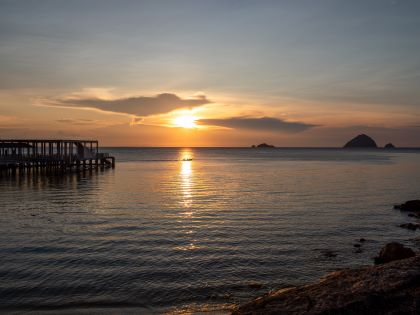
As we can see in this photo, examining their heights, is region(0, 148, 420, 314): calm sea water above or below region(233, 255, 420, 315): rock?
below

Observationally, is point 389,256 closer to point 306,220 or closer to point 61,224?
point 306,220

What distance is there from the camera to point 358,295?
7918 millimetres

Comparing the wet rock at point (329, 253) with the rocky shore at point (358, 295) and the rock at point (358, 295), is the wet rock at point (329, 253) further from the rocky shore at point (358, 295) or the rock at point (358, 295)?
the rock at point (358, 295)

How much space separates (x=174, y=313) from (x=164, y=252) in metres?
6.44

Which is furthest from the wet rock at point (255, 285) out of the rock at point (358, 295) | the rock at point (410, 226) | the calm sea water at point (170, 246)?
the rock at point (410, 226)

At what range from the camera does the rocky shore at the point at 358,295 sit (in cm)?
755

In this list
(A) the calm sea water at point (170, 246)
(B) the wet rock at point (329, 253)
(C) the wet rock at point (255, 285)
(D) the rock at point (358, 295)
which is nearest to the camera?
(D) the rock at point (358, 295)

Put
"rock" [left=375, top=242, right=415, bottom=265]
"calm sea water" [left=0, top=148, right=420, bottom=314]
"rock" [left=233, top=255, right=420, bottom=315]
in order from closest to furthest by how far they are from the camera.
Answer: "rock" [left=233, top=255, right=420, bottom=315] < "calm sea water" [left=0, top=148, right=420, bottom=314] < "rock" [left=375, top=242, right=415, bottom=265]

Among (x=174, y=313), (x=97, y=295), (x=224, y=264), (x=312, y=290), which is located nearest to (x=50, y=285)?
(x=97, y=295)

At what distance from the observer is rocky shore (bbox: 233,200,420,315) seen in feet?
24.8

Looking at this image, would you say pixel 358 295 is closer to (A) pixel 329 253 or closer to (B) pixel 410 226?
(A) pixel 329 253

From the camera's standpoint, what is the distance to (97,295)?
41.9 feet

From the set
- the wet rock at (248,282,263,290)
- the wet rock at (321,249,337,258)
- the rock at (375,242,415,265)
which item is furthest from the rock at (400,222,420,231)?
the wet rock at (248,282,263,290)

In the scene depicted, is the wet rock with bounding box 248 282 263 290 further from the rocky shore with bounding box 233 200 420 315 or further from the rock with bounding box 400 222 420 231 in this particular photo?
the rock with bounding box 400 222 420 231
